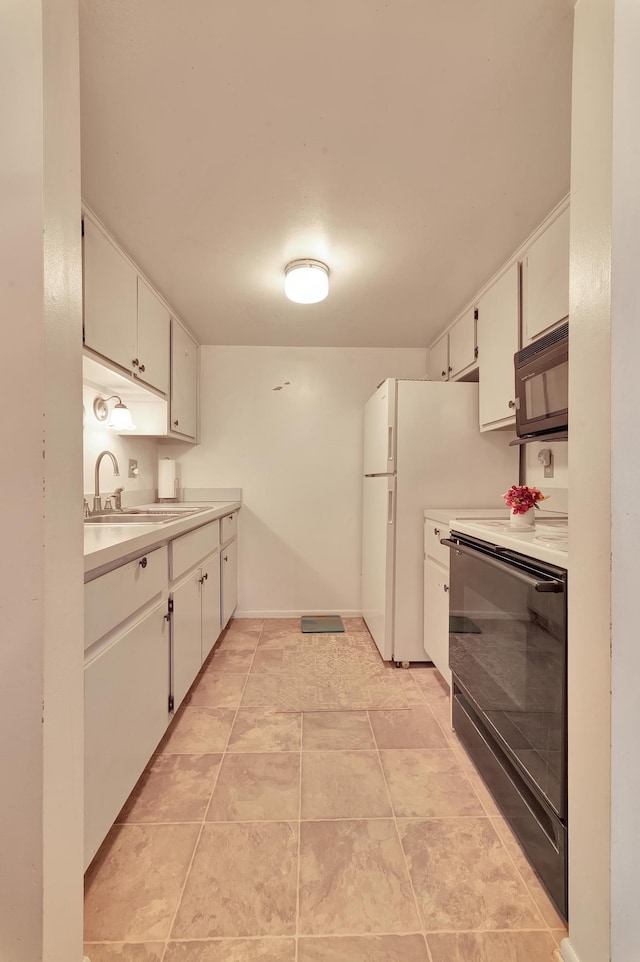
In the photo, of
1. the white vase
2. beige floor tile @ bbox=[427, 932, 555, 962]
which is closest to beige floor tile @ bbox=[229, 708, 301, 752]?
beige floor tile @ bbox=[427, 932, 555, 962]

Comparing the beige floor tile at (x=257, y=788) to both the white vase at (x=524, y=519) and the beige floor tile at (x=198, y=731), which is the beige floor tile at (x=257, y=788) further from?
the white vase at (x=524, y=519)

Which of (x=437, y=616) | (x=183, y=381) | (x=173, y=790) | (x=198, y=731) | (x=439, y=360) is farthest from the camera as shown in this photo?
(x=439, y=360)

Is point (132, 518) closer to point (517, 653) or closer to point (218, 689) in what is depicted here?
point (218, 689)

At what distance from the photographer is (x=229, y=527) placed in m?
2.95

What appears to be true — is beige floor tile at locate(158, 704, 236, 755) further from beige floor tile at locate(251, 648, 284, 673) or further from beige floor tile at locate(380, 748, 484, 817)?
beige floor tile at locate(380, 748, 484, 817)

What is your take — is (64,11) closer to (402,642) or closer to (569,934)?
(569,934)

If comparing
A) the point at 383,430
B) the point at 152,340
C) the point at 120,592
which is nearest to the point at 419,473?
the point at 383,430

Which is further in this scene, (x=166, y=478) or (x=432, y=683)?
(x=166, y=478)

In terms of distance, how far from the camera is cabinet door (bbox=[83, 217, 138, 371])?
63.7 inches

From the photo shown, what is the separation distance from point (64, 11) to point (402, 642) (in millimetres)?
2657

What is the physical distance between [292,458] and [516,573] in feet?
7.58

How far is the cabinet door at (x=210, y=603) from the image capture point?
2223 millimetres

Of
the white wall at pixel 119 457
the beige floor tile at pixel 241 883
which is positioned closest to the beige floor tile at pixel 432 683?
the beige floor tile at pixel 241 883

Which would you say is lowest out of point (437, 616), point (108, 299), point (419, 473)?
point (437, 616)
